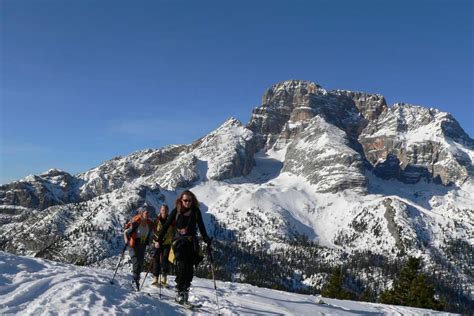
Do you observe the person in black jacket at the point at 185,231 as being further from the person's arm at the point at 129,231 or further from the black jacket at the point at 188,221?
the person's arm at the point at 129,231

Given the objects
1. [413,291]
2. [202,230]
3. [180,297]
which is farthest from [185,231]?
[413,291]

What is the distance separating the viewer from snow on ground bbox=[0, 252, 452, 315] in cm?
1361

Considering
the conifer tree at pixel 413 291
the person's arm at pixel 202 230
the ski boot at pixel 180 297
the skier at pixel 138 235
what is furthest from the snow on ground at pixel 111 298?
the conifer tree at pixel 413 291

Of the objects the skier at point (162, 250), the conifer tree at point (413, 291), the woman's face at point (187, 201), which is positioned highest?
the woman's face at point (187, 201)

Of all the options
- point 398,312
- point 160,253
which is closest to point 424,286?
point 398,312

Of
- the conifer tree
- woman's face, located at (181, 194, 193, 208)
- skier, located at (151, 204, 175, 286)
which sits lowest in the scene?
the conifer tree

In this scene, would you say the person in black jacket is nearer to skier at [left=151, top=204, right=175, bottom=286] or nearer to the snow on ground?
the snow on ground

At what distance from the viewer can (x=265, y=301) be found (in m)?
19.3

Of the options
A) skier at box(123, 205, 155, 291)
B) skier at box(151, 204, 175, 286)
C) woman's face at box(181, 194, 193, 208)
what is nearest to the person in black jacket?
woman's face at box(181, 194, 193, 208)

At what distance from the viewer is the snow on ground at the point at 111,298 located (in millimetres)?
13609

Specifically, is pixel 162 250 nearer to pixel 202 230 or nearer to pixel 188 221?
pixel 188 221

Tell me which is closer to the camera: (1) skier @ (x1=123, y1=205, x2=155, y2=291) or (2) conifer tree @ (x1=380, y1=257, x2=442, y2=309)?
(1) skier @ (x1=123, y1=205, x2=155, y2=291)

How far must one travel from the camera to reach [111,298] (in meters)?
15.2

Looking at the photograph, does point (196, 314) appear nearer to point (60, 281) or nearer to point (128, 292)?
point (128, 292)
